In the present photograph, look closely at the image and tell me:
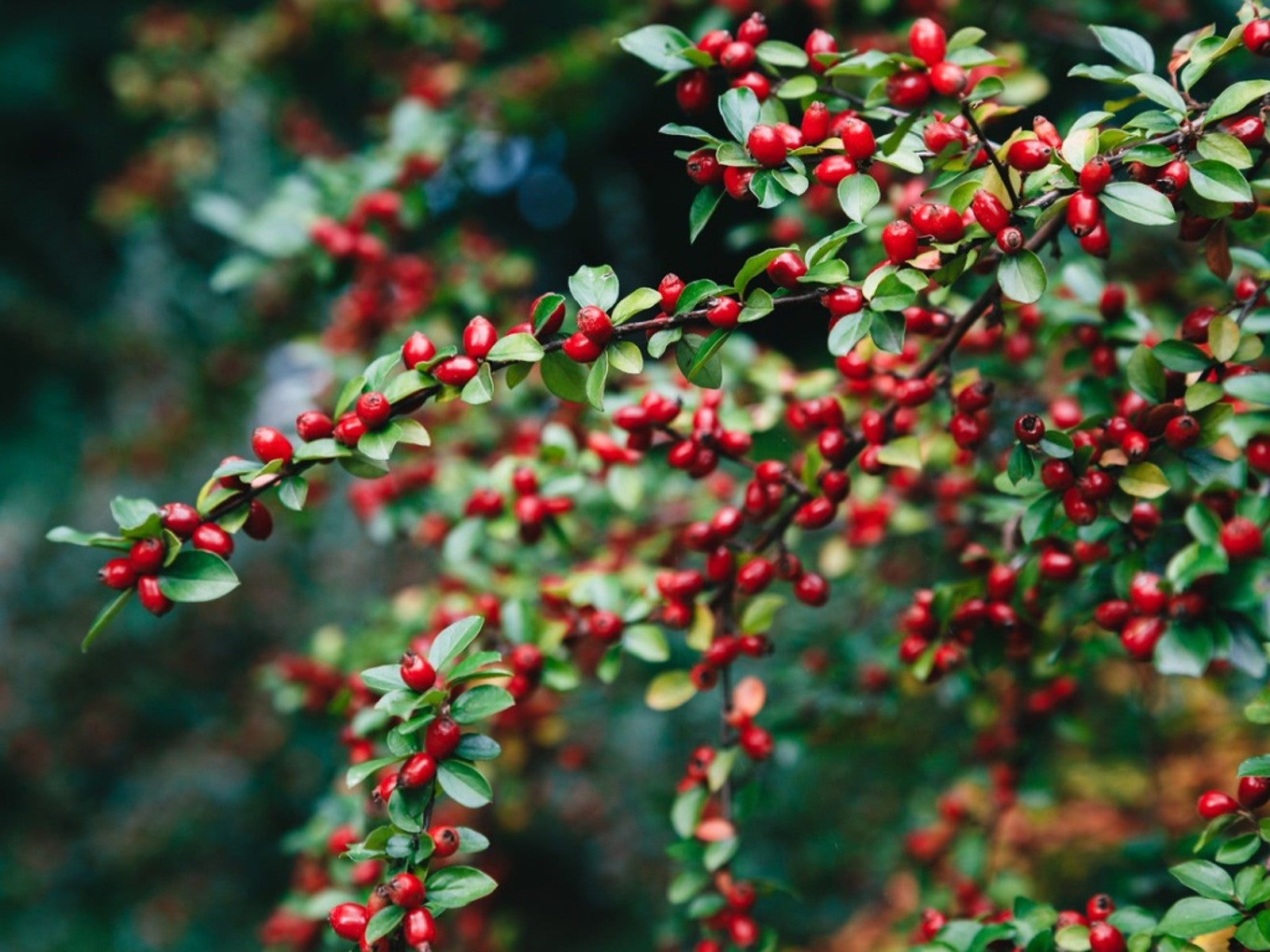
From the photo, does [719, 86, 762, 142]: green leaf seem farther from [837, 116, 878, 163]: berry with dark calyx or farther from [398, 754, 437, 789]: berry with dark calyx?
[398, 754, 437, 789]: berry with dark calyx

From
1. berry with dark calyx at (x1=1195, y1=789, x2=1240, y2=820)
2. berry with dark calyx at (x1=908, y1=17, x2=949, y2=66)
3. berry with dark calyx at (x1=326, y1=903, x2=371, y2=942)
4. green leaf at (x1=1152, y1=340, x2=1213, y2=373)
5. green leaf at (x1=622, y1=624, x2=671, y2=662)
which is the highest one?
berry with dark calyx at (x1=908, y1=17, x2=949, y2=66)

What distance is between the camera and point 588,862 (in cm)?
383

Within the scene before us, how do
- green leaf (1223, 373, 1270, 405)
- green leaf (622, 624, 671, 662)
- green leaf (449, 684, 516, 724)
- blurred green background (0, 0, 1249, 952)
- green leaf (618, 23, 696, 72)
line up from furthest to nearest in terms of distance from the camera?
1. blurred green background (0, 0, 1249, 952)
2. green leaf (622, 624, 671, 662)
3. green leaf (618, 23, 696, 72)
4. green leaf (449, 684, 516, 724)
5. green leaf (1223, 373, 1270, 405)

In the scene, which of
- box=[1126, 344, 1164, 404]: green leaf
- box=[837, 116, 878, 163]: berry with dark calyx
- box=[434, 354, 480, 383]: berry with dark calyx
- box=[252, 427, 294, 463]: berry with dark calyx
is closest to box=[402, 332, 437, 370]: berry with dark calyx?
box=[434, 354, 480, 383]: berry with dark calyx

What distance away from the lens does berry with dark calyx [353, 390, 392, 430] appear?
3.38 feet

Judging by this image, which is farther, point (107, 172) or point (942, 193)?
point (107, 172)

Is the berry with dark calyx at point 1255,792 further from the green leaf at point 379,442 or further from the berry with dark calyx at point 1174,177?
the green leaf at point 379,442

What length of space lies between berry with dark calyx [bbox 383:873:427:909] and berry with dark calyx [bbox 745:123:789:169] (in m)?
0.85

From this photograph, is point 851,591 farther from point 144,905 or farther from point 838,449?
point 144,905

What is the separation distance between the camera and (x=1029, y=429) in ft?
3.44

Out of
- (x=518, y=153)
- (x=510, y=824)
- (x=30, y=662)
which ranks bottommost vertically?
(x=30, y=662)

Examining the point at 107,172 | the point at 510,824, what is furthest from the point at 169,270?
the point at 510,824

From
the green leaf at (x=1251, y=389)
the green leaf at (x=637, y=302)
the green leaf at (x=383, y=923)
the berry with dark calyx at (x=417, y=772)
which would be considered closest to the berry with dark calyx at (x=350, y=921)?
the green leaf at (x=383, y=923)

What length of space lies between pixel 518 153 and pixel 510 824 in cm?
201
